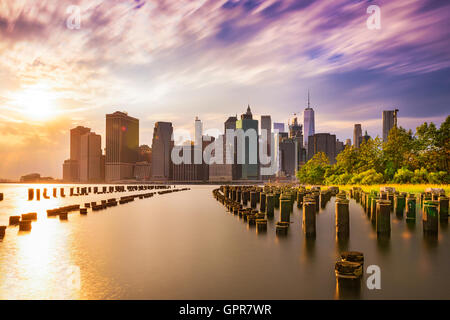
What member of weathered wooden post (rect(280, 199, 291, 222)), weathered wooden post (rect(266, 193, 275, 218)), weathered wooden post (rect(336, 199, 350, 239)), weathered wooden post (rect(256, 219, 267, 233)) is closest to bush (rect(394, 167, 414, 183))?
weathered wooden post (rect(266, 193, 275, 218))

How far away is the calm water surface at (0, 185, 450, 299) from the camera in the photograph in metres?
11.6

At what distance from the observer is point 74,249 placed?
19.5 meters

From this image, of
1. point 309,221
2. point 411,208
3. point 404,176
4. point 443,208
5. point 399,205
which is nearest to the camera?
point 309,221

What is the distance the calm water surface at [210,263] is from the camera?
38.0 ft

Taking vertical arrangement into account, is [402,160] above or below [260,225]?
above

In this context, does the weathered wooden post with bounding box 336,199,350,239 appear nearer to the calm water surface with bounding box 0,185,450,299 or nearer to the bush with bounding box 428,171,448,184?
the calm water surface with bounding box 0,185,450,299

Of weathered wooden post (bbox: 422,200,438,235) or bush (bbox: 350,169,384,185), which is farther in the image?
bush (bbox: 350,169,384,185)

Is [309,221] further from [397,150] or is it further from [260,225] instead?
[397,150]

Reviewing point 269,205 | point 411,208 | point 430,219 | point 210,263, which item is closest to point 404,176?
point 411,208

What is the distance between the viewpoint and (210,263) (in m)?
15.6

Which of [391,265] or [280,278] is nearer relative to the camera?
[280,278]
